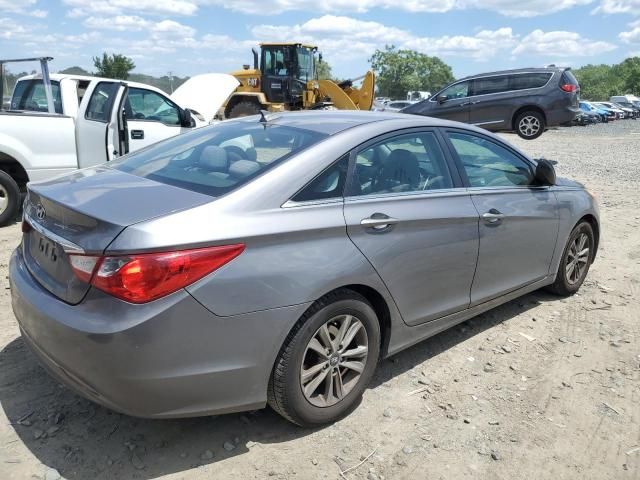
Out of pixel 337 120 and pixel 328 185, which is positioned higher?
pixel 337 120

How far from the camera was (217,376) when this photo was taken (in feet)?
8.04

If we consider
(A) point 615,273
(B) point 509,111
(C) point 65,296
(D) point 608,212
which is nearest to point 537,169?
(A) point 615,273

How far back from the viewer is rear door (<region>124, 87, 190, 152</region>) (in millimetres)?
7914

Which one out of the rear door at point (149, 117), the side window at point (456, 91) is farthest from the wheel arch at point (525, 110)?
A: the rear door at point (149, 117)

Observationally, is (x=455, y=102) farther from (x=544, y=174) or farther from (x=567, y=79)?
(x=544, y=174)

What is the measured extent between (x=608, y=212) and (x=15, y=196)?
817cm

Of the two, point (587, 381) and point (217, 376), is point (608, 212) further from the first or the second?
point (217, 376)

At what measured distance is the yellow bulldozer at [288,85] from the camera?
18578 mm

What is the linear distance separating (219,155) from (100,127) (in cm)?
444

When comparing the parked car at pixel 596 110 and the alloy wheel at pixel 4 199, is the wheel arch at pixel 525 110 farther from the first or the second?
the parked car at pixel 596 110

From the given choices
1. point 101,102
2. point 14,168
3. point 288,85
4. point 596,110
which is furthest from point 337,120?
point 596,110

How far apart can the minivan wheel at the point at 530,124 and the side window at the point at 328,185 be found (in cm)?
1286

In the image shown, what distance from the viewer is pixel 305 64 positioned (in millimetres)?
19031

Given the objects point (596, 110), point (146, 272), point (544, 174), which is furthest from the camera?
point (596, 110)
